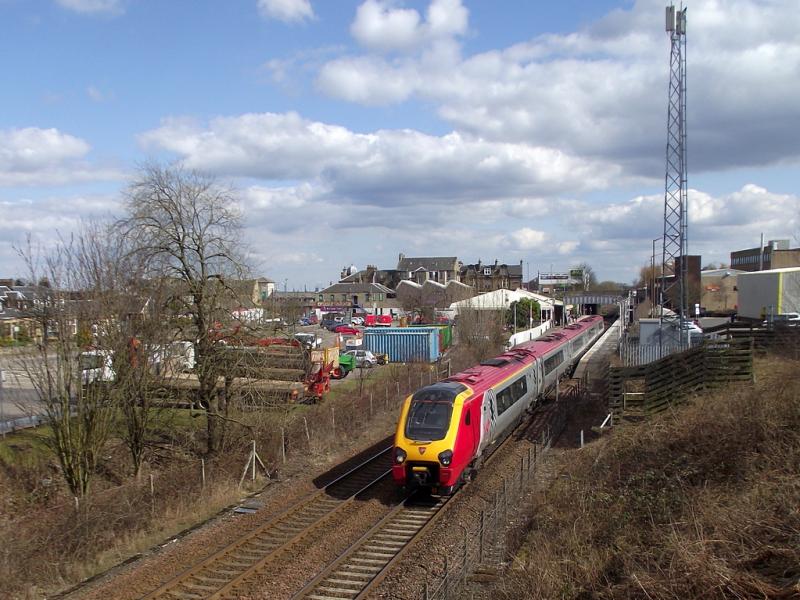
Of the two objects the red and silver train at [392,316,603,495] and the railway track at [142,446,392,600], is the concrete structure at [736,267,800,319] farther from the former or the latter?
the railway track at [142,446,392,600]

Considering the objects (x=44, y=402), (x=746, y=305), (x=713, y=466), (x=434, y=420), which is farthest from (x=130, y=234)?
(x=746, y=305)

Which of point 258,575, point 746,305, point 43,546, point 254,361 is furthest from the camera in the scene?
point 746,305

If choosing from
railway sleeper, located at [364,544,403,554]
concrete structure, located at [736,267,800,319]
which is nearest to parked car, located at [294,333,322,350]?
railway sleeper, located at [364,544,403,554]

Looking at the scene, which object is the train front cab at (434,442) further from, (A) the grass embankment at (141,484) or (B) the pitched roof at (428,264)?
(B) the pitched roof at (428,264)

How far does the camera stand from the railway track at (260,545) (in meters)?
10.6

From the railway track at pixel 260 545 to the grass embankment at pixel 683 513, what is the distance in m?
4.41

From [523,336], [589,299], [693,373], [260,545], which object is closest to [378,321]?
[523,336]

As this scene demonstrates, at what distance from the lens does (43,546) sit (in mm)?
11906

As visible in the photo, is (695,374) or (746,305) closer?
(695,374)

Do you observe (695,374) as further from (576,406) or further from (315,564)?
(315,564)

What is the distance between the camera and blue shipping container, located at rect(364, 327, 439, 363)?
43.4m

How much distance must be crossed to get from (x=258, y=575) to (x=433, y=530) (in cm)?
372

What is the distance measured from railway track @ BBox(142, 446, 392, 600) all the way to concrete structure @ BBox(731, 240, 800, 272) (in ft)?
237

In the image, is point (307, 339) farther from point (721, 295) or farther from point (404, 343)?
point (721, 295)
